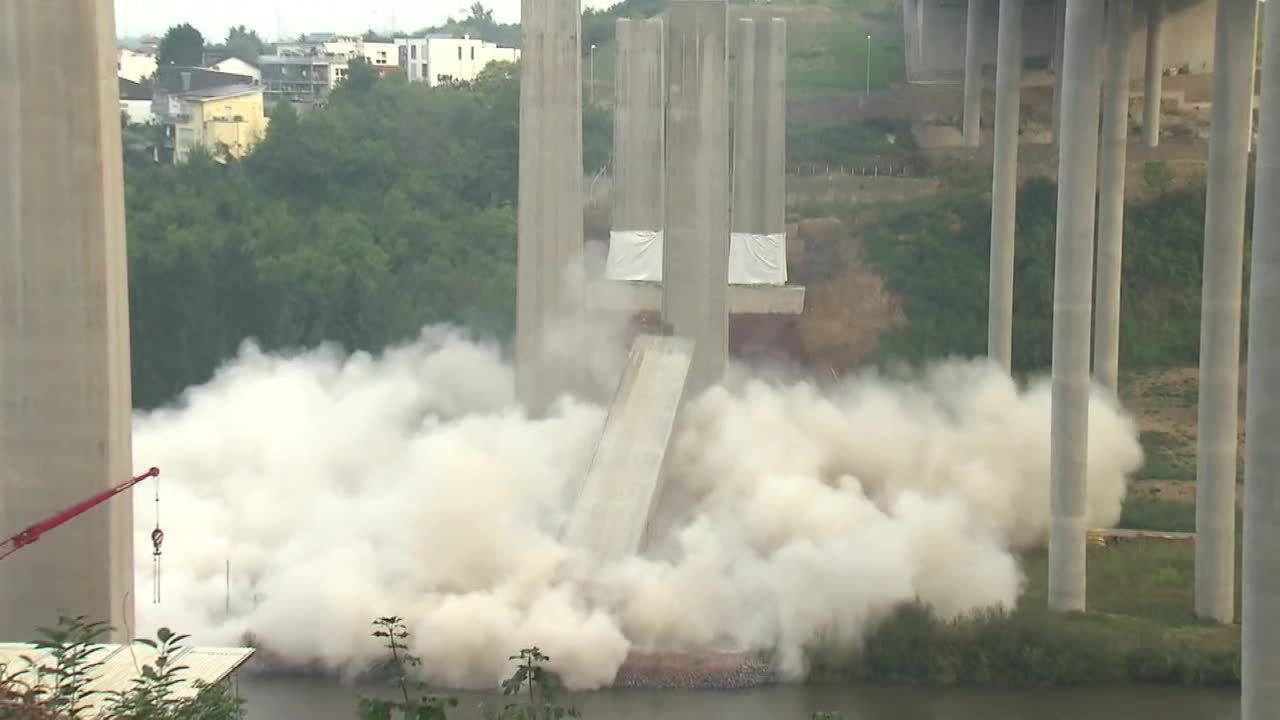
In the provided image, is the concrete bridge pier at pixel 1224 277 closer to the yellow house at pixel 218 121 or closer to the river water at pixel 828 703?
the river water at pixel 828 703

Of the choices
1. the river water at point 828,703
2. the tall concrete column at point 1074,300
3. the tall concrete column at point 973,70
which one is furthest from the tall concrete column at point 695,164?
the tall concrete column at point 973,70

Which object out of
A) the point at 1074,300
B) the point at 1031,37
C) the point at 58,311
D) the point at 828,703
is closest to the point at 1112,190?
the point at 1074,300

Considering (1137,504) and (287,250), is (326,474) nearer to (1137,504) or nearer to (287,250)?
(1137,504)

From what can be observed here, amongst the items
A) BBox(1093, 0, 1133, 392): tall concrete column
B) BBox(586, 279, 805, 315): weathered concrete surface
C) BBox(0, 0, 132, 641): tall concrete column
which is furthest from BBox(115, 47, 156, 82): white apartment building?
BBox(0, 0, 132, 641): tall concrete column

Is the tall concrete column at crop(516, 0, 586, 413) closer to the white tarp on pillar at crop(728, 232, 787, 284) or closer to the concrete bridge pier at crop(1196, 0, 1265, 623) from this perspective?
the white tarp on pillar at crop(728, 232, 787, 284)

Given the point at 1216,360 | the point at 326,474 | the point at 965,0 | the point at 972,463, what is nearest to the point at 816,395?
the point at 972,463

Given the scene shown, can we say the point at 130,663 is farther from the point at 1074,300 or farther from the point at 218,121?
the point at 218,121
